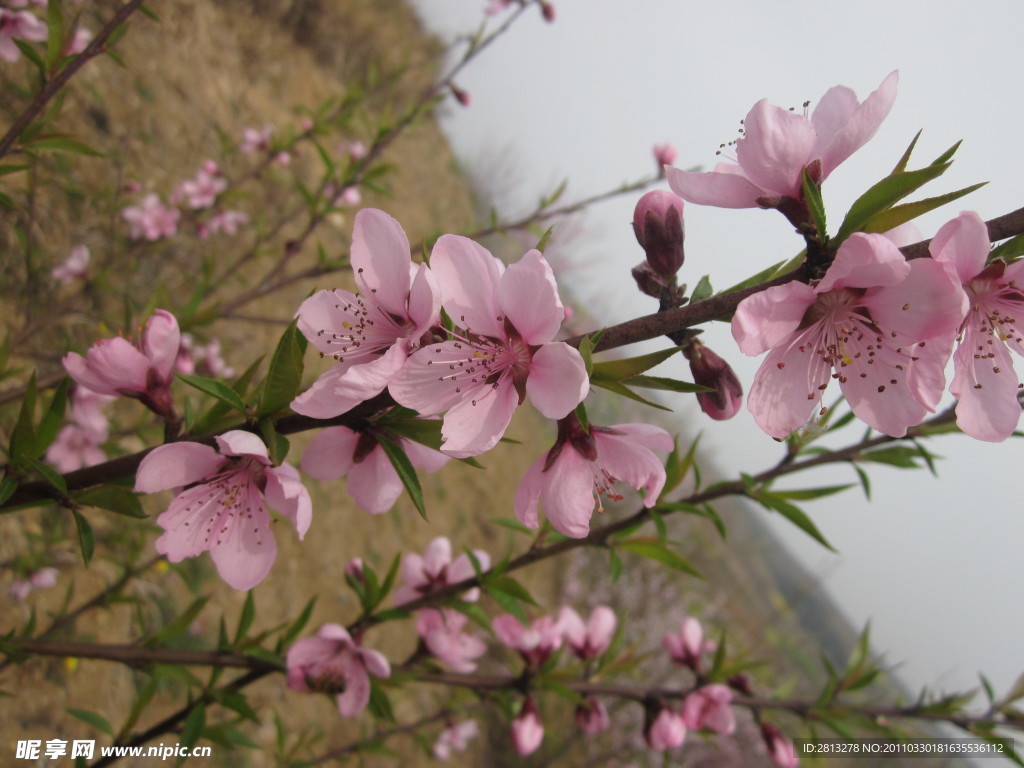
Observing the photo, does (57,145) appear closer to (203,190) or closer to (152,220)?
(152,220)

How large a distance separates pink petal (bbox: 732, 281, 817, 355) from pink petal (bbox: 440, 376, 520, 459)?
28cm

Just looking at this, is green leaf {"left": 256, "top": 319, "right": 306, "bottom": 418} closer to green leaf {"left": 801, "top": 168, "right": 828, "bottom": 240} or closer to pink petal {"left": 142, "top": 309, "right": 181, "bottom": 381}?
pink petal {"left": 142, "top": 309, "right": 181, "bottom": 381}

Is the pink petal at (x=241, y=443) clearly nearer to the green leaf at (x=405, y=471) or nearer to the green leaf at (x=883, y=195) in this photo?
the green leaf at (x=405, y=471)

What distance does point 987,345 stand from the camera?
860mm

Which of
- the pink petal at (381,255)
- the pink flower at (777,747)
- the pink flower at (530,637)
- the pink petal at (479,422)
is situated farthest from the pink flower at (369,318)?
the pink flower at (777,747)

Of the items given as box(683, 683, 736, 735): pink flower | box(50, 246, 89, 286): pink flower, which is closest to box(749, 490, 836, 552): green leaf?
box(683, 683, 736, 735): pink flower

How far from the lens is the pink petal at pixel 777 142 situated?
779 millimetres

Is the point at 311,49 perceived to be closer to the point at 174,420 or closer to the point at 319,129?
the point at 319,129

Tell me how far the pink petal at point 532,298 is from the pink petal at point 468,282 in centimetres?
4

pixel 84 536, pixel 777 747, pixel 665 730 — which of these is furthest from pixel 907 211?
pixel 777 747

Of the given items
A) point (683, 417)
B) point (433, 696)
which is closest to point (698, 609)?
point (683, 417)

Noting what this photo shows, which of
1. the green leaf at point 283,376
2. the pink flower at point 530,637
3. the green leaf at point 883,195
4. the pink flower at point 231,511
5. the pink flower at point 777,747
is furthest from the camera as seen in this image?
the pink flower at point 777,747

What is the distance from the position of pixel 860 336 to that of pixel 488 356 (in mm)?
566

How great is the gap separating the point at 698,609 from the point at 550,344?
900cm
